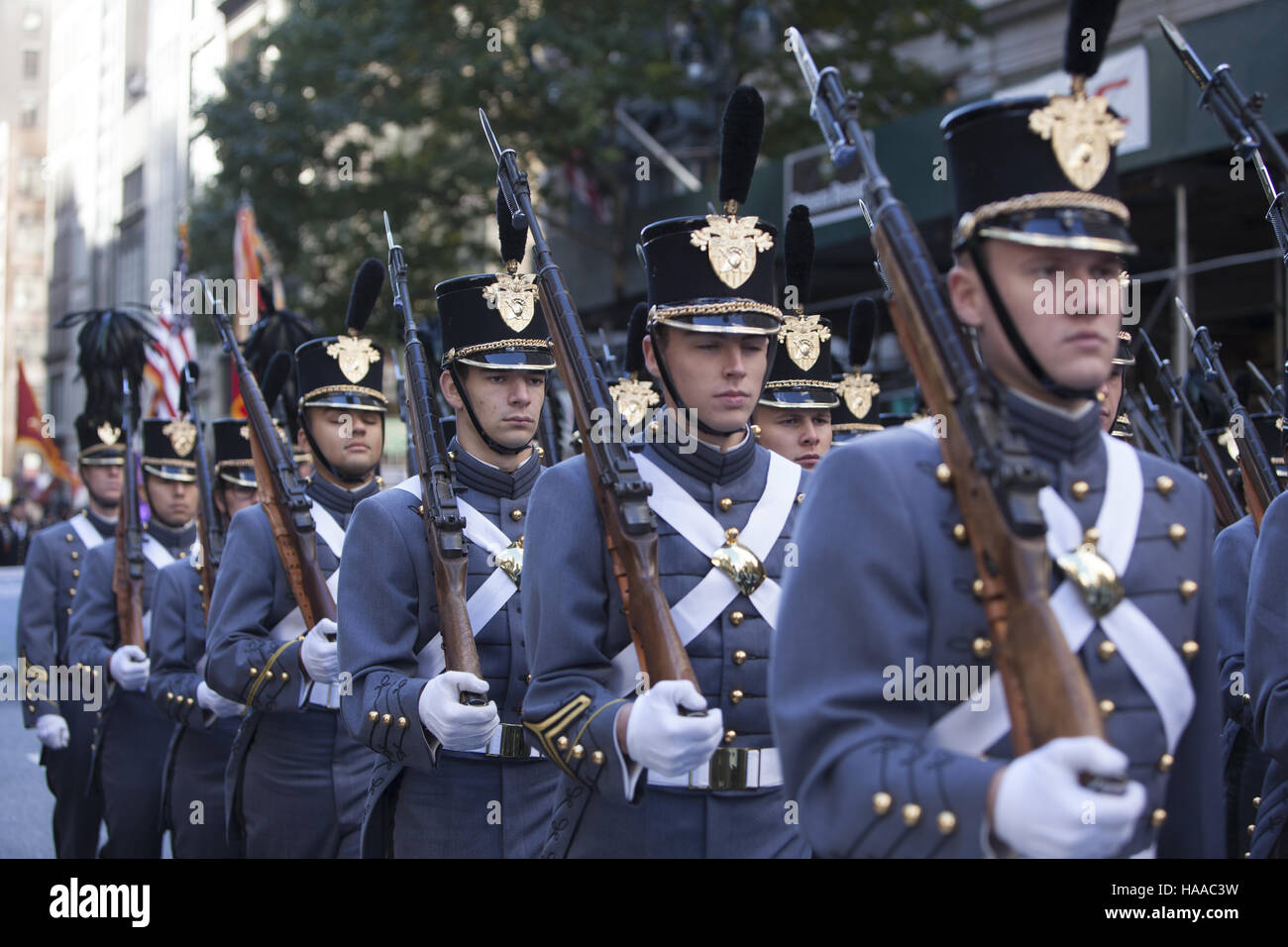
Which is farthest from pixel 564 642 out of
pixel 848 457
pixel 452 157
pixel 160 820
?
pixel 452 157

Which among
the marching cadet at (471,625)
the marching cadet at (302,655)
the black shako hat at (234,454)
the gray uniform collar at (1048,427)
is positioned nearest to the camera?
the gray uniform collar at (1048,427)

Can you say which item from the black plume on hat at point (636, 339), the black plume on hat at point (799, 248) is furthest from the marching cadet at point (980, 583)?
the black plume on hat at point (636, 339)

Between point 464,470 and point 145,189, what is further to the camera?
point 145,189

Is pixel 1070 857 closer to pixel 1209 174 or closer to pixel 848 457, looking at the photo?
pixel 848 457

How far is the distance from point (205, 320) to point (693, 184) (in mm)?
8654

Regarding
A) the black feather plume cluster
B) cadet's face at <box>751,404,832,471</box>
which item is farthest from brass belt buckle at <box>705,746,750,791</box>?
the black feather plume cluster

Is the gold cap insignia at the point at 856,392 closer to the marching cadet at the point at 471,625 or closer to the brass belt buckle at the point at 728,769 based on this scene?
the marching cadet at the point at 471,625

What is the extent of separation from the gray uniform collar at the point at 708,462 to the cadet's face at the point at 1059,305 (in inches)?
53.7

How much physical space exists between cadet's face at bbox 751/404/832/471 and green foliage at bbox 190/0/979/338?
12.1 metres

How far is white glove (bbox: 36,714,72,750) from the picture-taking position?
9477mm

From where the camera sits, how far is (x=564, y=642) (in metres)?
3.84

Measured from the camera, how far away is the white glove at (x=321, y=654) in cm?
601

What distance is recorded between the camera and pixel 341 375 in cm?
689

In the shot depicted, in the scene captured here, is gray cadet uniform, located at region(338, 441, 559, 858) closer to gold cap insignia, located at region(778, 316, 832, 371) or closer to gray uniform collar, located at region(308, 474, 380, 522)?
gray uniform collar, located at region(308, 474, 380, 522)
